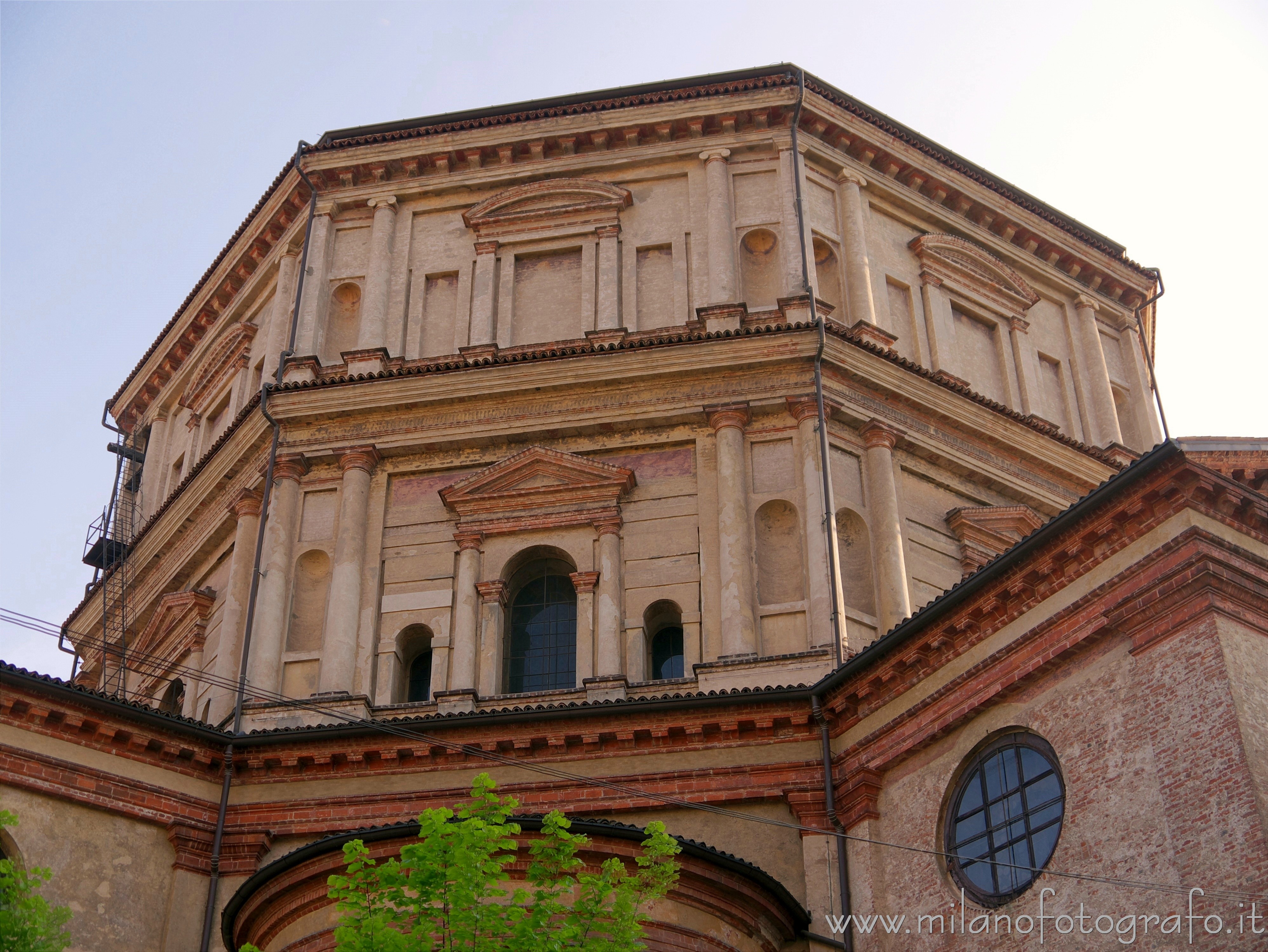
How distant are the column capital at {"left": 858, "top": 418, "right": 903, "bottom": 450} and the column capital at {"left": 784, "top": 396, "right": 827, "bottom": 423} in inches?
33.2

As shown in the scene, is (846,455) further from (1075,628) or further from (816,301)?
(1075,628)

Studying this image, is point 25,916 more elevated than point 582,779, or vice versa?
point 582,779

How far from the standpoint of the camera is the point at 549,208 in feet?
93.0

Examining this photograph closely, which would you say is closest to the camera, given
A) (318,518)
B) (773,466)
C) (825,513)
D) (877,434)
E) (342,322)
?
(825,513)

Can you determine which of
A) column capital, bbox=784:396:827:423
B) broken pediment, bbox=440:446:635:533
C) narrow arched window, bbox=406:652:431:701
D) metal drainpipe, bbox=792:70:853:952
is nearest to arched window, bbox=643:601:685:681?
broken pediment, bbox=440:446:635:533

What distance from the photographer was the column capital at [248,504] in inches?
1034

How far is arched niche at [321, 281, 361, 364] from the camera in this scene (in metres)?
27.8

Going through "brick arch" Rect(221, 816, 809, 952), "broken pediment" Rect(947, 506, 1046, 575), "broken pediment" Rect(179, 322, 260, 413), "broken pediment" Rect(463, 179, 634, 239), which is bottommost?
"brick arch" Rect(221, 816, 809, 952)

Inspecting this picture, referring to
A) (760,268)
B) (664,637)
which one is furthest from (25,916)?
(760,268)

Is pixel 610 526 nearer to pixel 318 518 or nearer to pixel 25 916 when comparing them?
pixel 318 518

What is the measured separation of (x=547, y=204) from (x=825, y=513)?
8.42m

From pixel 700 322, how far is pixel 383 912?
13963 mm

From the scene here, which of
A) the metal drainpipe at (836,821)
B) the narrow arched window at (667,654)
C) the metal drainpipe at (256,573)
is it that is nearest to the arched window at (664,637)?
the narrow arched window at (667,654)

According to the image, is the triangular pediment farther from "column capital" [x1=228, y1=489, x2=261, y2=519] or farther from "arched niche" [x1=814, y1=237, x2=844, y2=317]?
"column capital" [x1=228, y1=489, x2=261, y2=519]
